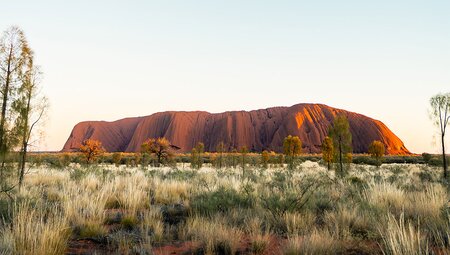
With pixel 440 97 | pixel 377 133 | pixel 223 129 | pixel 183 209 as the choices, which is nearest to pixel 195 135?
pixel 223 129

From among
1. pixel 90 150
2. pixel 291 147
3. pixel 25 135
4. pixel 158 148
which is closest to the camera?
pixel 25 135

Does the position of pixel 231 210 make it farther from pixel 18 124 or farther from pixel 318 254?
pixel 18 124

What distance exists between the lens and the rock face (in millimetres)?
121938

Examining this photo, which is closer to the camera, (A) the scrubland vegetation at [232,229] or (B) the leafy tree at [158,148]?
(A) the scrubland vegetation at [232,229]

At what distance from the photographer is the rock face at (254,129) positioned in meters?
122

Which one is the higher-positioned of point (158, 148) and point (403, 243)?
point (158, 148)

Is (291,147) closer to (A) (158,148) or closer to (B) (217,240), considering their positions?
(A) (158,148)

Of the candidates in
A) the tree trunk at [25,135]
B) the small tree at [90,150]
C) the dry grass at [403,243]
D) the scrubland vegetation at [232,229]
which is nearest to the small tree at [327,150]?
the scrubland vegetation at [232,229]

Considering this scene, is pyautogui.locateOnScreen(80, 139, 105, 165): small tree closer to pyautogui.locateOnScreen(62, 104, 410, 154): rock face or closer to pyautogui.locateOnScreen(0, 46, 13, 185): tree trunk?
pyautogui.locateOnScreen(0, 46, 13, 185): tree trunk

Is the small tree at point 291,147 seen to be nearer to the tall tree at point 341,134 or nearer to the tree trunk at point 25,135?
the tall tree at point 341,134

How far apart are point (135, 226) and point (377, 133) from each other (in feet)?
445

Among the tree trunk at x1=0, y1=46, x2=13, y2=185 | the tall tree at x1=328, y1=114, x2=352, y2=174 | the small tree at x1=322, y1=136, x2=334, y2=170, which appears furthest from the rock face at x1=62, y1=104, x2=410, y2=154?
the tree trunk at x1=0, y1=46, x2=13, y2=185

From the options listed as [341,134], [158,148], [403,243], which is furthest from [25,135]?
[158,148]

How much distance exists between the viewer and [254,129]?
132625 mm
